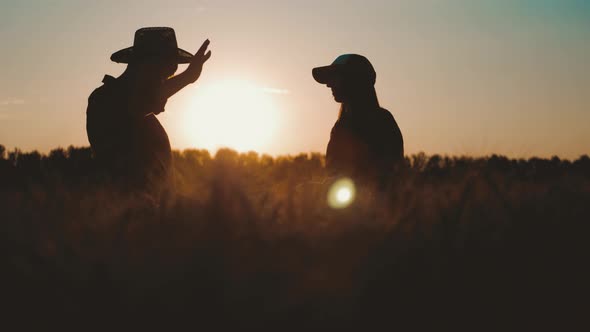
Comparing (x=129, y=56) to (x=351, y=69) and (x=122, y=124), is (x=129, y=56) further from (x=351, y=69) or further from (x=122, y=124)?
(x=351, y=69)

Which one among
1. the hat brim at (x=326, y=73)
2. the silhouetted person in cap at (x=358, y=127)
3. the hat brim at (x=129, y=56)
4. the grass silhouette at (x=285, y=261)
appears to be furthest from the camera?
the hat brim at (x=129, y=56)

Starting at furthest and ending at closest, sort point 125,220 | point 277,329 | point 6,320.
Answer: point 125,220
point 6,320
point 277,329

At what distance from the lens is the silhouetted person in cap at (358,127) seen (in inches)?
245

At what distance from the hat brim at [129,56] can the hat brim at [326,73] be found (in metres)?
1.46

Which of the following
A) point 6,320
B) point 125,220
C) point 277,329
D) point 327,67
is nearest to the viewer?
point 277,329

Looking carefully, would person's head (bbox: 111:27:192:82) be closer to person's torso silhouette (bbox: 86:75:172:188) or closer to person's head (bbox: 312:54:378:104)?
person's torso silhouette (bbox: 86:75:172:188)

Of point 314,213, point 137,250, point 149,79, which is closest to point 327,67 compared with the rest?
point 149,79

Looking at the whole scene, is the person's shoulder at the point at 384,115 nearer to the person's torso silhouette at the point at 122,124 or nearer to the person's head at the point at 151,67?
the person's torso silhouette at the point at 122,124

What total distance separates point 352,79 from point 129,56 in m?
2.52

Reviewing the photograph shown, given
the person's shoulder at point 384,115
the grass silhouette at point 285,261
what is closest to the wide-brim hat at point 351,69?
the person's shoulder at point 384,115

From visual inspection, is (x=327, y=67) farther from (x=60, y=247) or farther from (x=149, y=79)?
(x=60, y=247)

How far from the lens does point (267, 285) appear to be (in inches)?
78.3

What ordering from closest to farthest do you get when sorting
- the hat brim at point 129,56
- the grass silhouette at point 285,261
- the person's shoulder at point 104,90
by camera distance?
the grass silhouette at point 285,261 < the person's shoulder at point 104,90 < the hat brim at point 129,56

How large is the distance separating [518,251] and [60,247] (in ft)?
5.50
